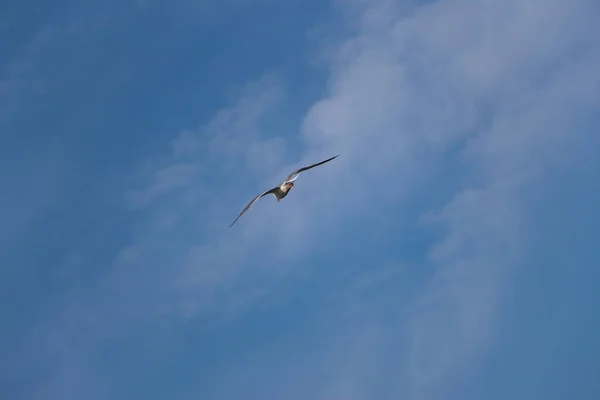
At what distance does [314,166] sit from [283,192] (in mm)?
9416

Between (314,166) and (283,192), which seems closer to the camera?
(314,166)

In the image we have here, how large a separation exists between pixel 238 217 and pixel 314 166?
10.2 meters

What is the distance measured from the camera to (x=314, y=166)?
7269 cm

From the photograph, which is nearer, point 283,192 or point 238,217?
point 238,217

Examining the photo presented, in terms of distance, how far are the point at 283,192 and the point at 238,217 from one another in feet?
34.1

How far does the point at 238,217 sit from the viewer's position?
2840 inches

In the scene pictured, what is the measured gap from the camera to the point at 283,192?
80.9 meters
